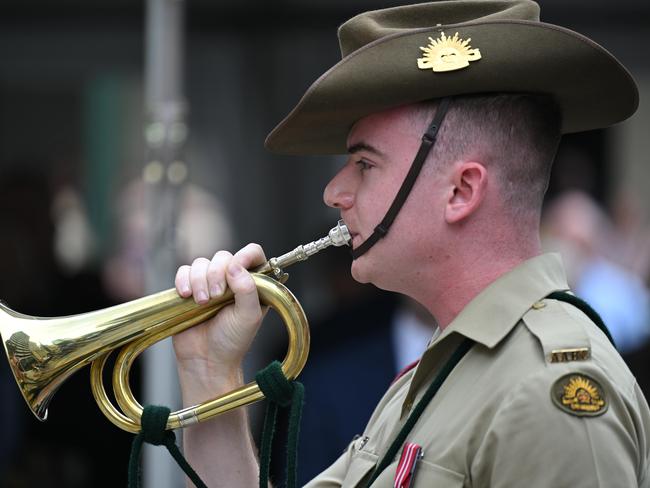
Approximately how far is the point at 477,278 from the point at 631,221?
19.9ft

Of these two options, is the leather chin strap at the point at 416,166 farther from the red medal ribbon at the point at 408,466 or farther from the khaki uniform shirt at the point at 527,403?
the red medal ribbon at the point at 408,466

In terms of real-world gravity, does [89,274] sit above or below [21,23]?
below

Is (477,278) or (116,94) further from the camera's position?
(116,94)

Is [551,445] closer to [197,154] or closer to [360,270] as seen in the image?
[360,270]

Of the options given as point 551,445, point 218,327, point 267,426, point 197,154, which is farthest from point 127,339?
point 197,154

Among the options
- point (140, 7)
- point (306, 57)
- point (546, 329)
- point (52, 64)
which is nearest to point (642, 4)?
point (306, 57)

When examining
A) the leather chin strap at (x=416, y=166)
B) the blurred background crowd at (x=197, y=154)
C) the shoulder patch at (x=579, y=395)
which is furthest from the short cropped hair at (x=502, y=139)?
the blurred background crowd at (x=197, y=154)

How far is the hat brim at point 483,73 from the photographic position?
8.12ft

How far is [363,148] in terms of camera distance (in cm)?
267

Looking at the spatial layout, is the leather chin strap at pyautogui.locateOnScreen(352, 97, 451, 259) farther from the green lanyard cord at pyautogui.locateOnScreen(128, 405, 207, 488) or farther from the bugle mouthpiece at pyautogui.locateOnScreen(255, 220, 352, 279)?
the green lanyard cord at pyautogui.locateOnScreen(128, 405, 207, 488)

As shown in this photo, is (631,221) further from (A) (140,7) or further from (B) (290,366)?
(B) (290,366)

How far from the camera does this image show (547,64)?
2492 mm

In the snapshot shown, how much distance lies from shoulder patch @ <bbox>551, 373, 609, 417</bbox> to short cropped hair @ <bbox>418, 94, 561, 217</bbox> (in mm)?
479

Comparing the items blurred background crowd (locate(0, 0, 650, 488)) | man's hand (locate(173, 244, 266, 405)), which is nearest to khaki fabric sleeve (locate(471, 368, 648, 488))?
man's hand (locate(173, 244, 266, 405))
